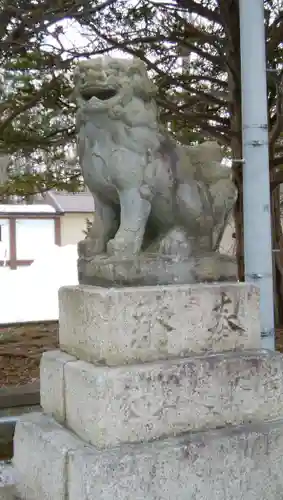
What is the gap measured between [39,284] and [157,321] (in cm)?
871

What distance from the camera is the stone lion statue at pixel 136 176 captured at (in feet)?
7.64

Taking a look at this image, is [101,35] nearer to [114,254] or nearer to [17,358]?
[17,358]

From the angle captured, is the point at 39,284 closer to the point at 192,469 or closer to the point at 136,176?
the point at 136,176

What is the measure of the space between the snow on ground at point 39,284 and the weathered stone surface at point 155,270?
22.4 ft

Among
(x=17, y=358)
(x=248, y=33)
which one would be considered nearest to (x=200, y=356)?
(x=248, y=33)

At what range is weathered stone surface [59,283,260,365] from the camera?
2172 millimetres

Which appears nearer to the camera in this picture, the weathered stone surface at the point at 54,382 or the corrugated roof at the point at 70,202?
the weathered stone surface at the point at 54,382

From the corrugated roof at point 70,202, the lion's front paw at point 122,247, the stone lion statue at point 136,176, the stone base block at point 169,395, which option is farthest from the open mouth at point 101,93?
the corrugated roof at point 70,202

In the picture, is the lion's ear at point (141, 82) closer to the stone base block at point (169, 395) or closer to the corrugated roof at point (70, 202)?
the stone base block at point (169, 395)

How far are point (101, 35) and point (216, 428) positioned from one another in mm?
4470

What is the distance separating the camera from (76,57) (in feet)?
18.1

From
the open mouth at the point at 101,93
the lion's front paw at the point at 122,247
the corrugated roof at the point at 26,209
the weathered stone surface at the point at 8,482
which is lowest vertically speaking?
the weathered stone surface at the point at 8,482

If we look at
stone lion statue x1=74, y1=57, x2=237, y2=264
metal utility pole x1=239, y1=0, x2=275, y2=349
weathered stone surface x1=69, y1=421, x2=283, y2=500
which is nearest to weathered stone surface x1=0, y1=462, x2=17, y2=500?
weathered stone surface x1=69, y1=421, x2=283, y2=500

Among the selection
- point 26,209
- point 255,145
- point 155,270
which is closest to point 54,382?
point 155,270
